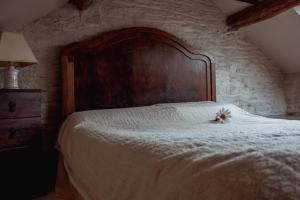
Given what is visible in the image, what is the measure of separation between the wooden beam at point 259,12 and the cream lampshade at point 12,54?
255 centimetres

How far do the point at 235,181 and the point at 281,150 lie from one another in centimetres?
A: 30

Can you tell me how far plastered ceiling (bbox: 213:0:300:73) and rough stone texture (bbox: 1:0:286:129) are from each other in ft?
0.37

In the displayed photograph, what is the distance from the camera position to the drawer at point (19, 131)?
2.09m

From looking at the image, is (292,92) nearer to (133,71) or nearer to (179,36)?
(179,36)

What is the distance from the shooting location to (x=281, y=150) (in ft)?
3.09

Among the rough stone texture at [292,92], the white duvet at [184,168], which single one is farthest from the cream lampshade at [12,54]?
the rough stone texture at [292,92]

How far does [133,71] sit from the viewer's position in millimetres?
2959

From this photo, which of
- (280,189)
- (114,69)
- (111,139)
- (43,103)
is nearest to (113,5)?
(114,69)

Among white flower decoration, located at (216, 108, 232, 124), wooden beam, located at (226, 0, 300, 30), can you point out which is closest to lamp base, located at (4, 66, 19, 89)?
white flower decoration, located at (216, 108, 232, 124)

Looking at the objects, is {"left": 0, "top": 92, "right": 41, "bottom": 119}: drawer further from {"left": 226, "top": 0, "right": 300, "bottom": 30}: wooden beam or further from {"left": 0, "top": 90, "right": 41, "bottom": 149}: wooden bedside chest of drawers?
{"left": 226, "top": 0, "right": 300, "bottom": 30}: wooden beam

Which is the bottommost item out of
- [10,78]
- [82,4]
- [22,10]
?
[10,78]

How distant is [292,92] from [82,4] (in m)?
3.25

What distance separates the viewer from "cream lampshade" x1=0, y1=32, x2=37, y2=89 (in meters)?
2.16

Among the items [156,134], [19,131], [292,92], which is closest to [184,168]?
[156,134]
